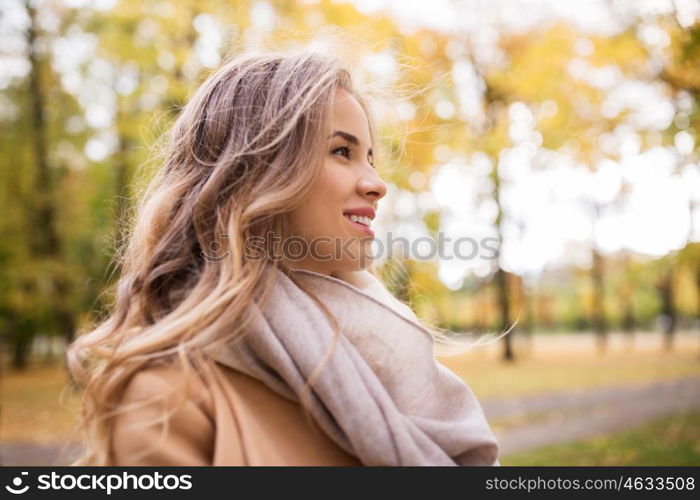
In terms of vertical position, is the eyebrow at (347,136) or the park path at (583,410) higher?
the eyebrow at (347,136)

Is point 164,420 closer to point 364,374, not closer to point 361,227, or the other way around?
point 364,374

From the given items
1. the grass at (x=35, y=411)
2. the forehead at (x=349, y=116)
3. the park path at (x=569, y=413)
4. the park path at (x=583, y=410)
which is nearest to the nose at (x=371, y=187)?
the forehead at (x=349, y=116)

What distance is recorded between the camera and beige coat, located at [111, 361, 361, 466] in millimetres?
1290

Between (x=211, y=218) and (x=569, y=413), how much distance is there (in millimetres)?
9556

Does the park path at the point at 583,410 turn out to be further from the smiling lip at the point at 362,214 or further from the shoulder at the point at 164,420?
the shoulder at the point at 164,420

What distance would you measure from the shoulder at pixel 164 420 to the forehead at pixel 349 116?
0.84m

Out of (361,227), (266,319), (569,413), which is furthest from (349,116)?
(569,413)

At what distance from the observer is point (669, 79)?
7.07m

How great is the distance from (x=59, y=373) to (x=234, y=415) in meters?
22.3

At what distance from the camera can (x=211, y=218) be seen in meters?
1.61

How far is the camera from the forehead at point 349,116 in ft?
5.75

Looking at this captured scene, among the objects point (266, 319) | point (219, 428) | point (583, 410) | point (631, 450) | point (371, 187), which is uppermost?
point (371, 187)

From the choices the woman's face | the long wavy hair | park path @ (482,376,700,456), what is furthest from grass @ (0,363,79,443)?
park path @ (482,376,700,456)
